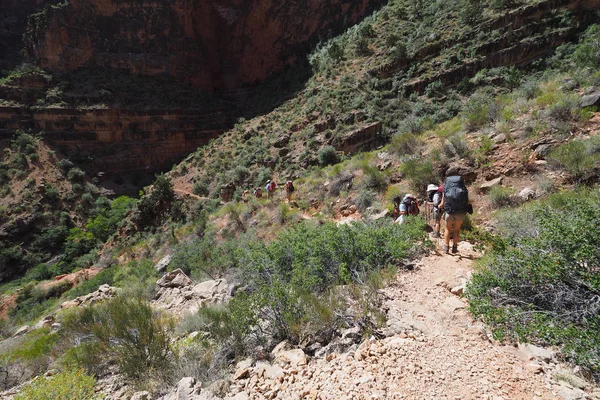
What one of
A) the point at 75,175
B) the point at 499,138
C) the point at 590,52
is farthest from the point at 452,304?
the point at 75,175

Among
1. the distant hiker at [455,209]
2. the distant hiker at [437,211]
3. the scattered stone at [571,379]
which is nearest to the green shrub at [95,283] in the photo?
the distant hiker at [437,211]

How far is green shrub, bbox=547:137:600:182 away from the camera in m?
4.75

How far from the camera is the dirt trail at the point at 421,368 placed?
2.09 metres

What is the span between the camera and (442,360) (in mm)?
Answer: 2367

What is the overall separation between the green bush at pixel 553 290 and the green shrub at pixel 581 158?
2.72m

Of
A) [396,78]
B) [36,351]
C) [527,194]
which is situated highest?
[396,78]

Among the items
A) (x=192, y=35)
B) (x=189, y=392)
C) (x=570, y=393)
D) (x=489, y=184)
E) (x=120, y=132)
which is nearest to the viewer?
(x=570, y=393)

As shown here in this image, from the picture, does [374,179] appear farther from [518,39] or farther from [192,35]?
[192,35]

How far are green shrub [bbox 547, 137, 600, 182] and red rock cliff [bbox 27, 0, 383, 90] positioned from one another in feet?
96.2

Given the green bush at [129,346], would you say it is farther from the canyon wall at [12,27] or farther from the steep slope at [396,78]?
the canyon wall at [12,27]

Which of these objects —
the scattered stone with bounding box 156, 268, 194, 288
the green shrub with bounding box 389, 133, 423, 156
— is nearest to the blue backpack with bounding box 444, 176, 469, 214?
the green shrub with bounding box 389, 133, 423, 156

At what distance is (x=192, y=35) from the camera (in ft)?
130

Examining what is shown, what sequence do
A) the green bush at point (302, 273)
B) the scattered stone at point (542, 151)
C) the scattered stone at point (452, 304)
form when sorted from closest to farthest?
the scattered stone at point (452, 304) < the green bush at point (302, 273) < the scattered stone at point (542, 151)

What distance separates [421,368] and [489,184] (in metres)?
4.85
